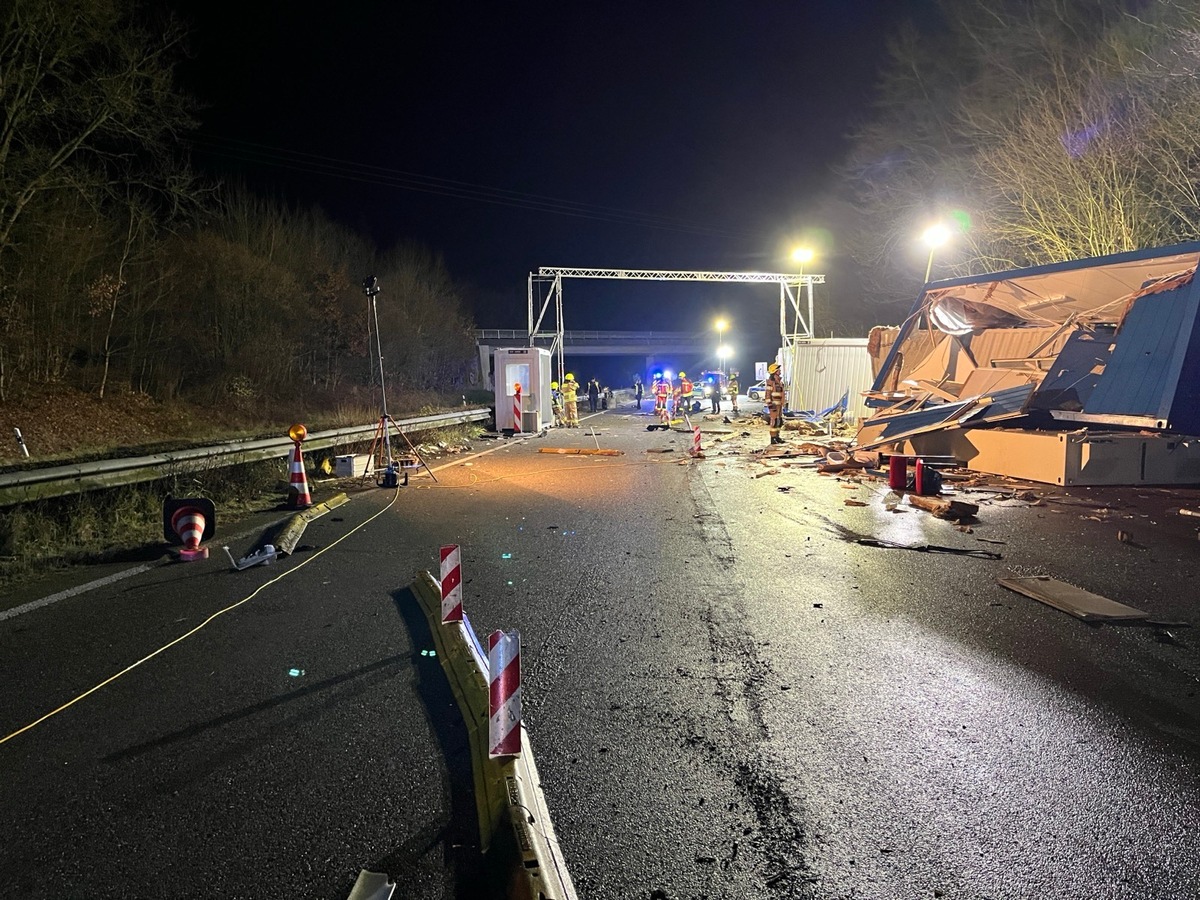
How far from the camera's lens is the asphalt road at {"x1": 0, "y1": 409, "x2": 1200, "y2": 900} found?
7.73 ft

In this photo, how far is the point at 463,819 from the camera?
8.42 feet

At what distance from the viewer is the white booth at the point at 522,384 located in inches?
863

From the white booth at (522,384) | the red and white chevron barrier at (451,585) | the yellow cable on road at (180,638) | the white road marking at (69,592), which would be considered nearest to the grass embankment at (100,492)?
the white road marking at (69,592)

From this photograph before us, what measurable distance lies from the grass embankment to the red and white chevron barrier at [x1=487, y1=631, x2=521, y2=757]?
544 cm

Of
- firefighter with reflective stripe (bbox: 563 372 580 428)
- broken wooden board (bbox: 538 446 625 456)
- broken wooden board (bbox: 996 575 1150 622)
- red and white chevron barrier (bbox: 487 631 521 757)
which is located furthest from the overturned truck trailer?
firefighter with reflective stripe (bbox: 563 372 580 428)

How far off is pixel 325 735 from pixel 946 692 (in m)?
3.28

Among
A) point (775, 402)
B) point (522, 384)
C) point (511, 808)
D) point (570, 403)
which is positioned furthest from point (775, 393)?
point (511, 808)

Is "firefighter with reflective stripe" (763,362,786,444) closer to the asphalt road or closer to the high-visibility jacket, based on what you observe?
the high-visibility jacket

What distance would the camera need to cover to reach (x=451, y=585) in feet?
14.4

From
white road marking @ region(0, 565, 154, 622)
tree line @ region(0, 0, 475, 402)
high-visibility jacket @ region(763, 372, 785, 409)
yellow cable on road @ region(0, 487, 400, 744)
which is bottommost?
yellow cable on road @ region(0, 487, 400, 744)

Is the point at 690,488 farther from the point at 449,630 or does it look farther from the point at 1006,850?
the point at 1006,850

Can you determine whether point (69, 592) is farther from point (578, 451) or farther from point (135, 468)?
point (578, 451)

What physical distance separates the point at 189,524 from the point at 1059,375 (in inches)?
499

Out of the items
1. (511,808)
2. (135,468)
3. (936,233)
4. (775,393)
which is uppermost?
(936,233)
